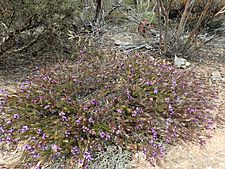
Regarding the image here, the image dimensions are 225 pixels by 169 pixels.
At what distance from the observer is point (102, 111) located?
3.12 meters

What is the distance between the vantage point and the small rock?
4.62m

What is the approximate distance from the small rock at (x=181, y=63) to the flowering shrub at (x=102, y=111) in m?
0.73

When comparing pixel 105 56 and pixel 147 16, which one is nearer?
pixel 105 56

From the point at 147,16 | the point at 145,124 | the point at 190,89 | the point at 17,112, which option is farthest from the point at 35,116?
the point at 147,16

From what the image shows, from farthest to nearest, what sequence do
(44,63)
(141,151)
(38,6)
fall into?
(44,63) < (38,6) < (141,151)

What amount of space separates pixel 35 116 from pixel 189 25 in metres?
3.67

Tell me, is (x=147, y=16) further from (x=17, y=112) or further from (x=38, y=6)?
(x=17, y=112)

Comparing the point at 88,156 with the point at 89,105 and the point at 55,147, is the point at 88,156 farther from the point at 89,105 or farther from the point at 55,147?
the point at 89,105

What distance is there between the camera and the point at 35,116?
125 inches

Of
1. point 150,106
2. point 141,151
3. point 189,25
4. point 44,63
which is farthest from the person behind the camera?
point 189,25

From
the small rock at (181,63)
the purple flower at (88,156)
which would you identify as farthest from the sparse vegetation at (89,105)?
the small rock at (181,63)

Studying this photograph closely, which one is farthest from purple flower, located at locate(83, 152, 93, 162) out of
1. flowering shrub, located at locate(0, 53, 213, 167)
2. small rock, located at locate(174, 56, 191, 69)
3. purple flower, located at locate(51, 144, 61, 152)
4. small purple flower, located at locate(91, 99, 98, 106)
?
small rock, located at locate(174, 56, 191, 69)

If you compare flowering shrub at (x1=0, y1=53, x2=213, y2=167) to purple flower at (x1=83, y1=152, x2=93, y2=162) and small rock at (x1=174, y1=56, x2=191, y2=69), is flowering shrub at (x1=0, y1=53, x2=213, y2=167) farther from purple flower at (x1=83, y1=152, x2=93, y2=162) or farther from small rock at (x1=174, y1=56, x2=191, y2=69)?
small rock at (x1=174, y1=56, x2=191, y2=69)

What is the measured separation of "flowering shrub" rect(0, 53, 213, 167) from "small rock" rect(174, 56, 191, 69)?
73cm
